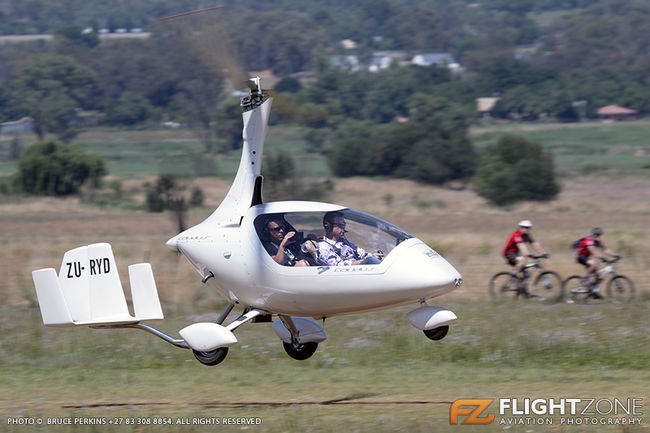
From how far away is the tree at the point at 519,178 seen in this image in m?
55.5

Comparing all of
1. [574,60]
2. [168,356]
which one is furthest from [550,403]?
[574,60]

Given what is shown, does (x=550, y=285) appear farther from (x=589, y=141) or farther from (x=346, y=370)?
(x=589, y=141)

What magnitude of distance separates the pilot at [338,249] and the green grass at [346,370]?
203cm

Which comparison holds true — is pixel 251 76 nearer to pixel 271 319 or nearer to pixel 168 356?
pixel 271 319

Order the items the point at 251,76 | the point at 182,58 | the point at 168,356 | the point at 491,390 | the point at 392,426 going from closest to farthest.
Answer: the point at 392,426 → the point at 251,76 → the point at 491,390 → the point at 168,356 → the point at 182,58

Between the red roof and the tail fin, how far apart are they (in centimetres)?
10492

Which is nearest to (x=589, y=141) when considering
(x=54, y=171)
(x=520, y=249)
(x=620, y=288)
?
(x=54, y=171)

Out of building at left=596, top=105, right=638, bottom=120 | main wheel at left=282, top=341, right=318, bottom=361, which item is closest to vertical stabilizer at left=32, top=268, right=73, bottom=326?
main wheel at left=282, top=341, right=318, bottom=361

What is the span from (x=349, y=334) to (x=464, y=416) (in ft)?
19.5

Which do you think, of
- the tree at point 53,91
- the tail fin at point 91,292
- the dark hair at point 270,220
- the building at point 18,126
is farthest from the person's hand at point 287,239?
the building at point 18,126

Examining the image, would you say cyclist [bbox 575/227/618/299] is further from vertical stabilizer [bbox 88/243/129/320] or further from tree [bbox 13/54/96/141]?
tree [bbox 13/54/96/141]

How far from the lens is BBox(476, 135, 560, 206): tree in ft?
182

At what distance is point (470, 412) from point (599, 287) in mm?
10220

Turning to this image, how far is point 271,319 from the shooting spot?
12.3m
